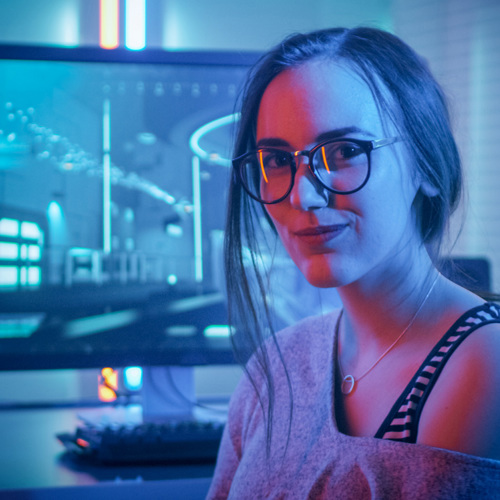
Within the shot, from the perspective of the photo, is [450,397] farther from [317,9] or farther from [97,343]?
[317,9]

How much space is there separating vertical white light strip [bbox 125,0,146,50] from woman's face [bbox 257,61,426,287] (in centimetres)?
135

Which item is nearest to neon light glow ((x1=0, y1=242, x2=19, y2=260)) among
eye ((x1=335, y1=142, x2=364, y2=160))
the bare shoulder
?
eye ((x1=335, y1=142, x2=364, y2=160))

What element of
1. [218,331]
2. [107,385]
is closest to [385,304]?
[218,331]

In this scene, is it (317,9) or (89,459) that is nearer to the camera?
(89,459)

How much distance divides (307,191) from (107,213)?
614 mm

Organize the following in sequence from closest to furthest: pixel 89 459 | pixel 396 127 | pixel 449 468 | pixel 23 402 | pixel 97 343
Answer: pixel 449 468
pixel 396 127
pixel 89 459
pixel 97 343
pixel 23 402

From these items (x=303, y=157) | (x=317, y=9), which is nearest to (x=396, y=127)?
(x=303, y=157)

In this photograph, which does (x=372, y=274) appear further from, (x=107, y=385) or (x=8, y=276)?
(x=107, y=385)

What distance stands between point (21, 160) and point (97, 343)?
1.38ft

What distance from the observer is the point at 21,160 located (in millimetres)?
1086

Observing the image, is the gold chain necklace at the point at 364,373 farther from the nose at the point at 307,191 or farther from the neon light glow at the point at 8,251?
the neon light glow at the point at 8,251

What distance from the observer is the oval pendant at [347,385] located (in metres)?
0.68

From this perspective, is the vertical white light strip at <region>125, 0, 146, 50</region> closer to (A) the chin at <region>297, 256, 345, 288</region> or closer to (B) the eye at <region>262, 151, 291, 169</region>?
(B) the eye at <region>262, 151, 291, 169</region>

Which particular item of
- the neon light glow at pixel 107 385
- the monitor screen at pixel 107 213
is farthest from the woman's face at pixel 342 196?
the neon light glow at pixel 107 385
